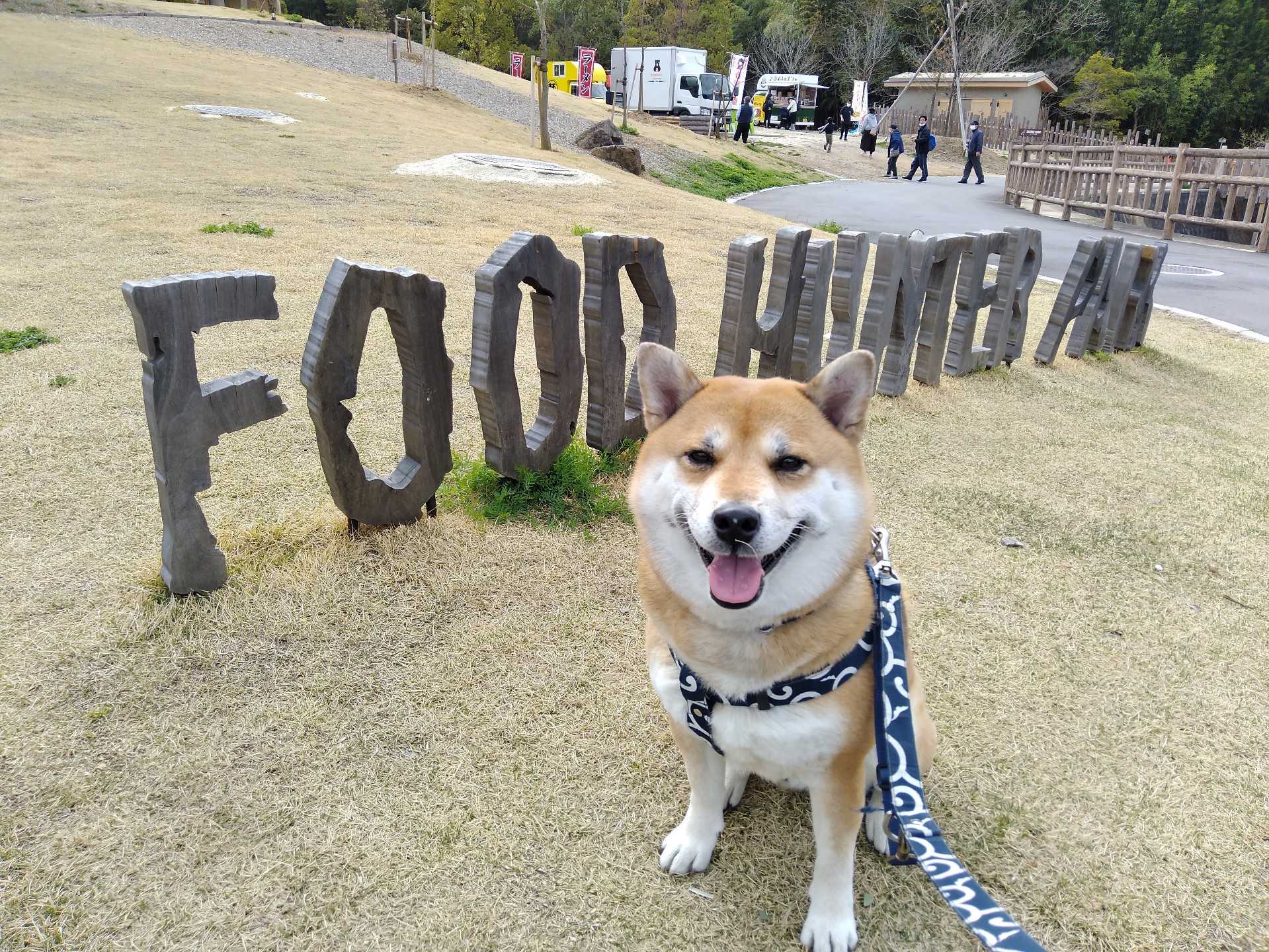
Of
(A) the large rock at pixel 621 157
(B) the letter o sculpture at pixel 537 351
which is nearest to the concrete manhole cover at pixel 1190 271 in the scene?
(A) the large rock at pixel 621 157

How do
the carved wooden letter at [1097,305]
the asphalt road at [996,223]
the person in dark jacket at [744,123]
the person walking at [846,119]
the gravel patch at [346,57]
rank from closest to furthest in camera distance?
the carved wooden letter at [1097,305], the asphalt road at [996,223], the gravel patch at [346,57], the person in dark jacket at [744,123], the person walking at [846,119]

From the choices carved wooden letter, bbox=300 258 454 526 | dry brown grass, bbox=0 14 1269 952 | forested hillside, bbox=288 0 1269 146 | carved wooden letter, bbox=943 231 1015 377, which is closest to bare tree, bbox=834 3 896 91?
forested hillside, bbox=288 0 1269 146

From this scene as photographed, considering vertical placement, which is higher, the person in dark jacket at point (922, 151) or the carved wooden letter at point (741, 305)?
the person in dark jacket at point (922, 151)

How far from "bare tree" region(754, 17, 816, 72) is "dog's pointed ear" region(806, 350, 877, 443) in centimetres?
6020

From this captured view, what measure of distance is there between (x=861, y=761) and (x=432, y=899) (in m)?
1.22

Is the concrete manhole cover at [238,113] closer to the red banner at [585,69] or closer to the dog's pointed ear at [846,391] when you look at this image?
the dog's pointed ear at [846,391]

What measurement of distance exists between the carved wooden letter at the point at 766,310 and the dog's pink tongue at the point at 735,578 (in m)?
3.12

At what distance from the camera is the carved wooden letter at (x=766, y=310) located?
15.9 ft

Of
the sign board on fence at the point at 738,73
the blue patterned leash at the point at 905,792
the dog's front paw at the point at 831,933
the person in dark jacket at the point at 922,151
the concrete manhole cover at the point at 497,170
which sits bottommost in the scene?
the dog's front paw at the point at 831,933

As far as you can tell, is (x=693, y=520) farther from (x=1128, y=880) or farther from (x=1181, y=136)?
(x=1181, y=136)

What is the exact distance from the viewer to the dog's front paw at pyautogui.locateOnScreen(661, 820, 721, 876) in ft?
7.55

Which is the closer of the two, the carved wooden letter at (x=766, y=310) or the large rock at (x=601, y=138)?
the carved wooden letter at (x=766, y=310)

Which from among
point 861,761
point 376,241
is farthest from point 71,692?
point 376,241

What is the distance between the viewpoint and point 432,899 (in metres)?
2.20
